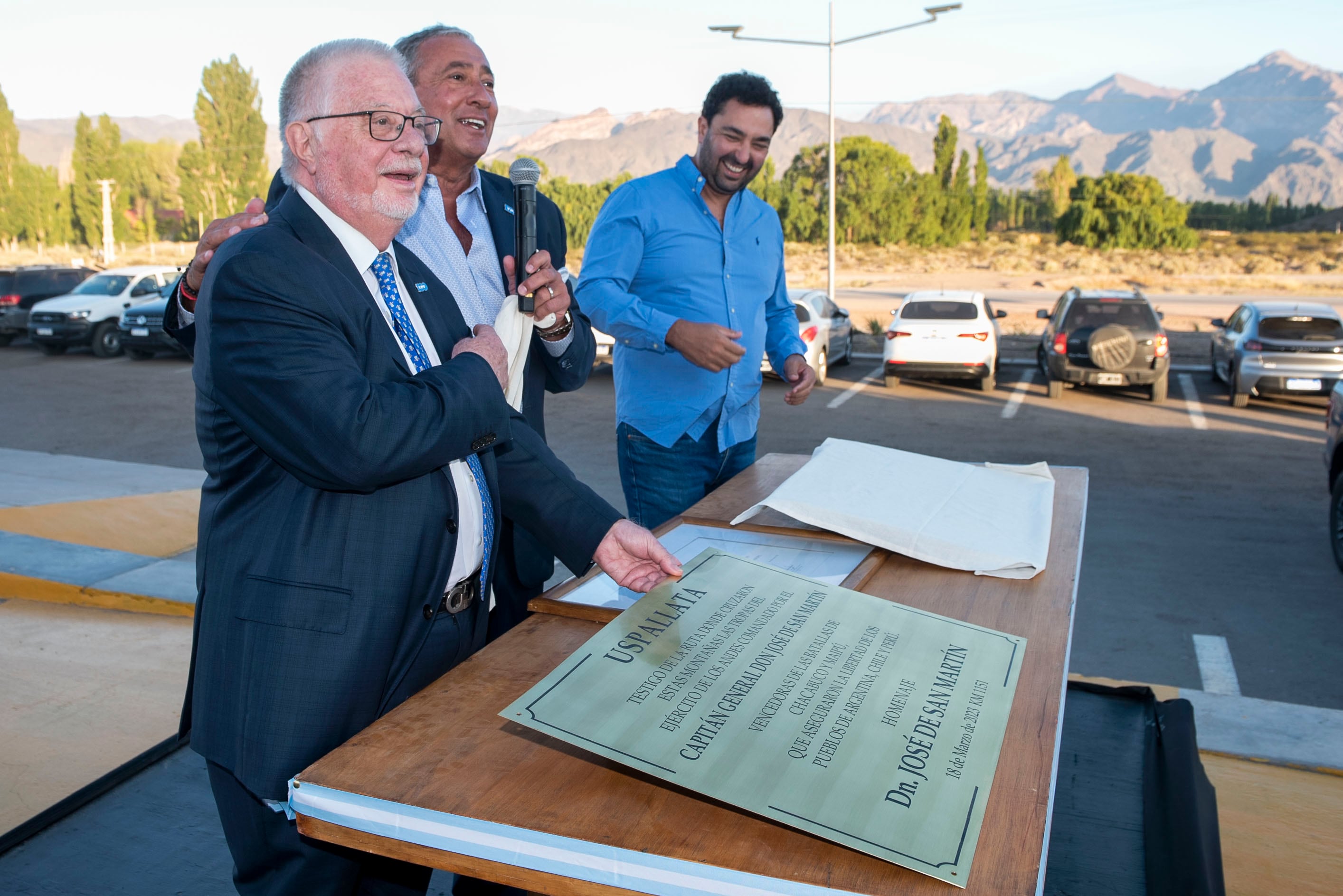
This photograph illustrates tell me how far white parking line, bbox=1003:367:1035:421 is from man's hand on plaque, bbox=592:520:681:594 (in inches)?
453

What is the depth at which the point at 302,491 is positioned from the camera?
1.58 m

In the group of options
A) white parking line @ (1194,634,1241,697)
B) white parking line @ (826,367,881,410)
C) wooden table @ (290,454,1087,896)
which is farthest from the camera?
white parking line @ (826,367,881,410)

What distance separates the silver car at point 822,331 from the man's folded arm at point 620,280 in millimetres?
10315

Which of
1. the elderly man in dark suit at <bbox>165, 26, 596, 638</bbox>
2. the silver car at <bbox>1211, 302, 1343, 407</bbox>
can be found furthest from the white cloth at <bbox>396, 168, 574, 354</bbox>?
the silver car at <bbox>1211, 302, 1343, 407</bbox>

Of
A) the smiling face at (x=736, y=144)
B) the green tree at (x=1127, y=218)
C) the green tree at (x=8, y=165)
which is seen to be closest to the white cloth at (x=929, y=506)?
the smiling face at (x=736, y=144)

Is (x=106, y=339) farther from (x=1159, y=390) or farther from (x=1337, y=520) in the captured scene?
(x=1337, y=520)

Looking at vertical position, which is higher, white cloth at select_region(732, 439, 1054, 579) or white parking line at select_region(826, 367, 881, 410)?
white cloth at select_region(732, 439, 1054, 579)

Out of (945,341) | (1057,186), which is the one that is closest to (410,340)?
(945,341)

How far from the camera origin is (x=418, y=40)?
8.57 feet

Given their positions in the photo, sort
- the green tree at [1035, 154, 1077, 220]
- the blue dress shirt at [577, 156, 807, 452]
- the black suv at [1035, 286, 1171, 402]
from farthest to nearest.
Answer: the green tree at [1035, 154, 1077, 220] < the black suv at [1035, 286, 1171, 402] < the blue dress shirt at [577, 156, 807, 452]

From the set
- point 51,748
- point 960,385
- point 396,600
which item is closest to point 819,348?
point 960,385

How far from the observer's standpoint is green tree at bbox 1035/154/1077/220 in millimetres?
64062

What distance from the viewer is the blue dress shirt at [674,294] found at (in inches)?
127

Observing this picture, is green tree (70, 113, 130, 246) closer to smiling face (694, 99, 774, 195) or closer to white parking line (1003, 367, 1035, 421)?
white parking line (1003, 367, 1035, 421)
